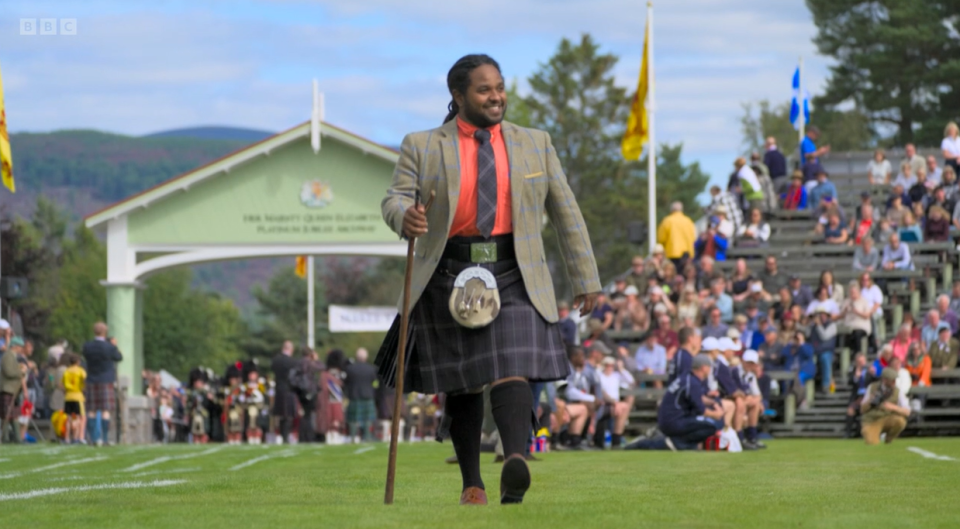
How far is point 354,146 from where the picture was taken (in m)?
37.6

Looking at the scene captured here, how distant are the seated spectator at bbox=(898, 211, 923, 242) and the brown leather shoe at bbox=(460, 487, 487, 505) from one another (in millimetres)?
24819

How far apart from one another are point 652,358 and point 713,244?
6593 mm

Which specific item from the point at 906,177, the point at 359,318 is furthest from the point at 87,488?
the point at 359,318

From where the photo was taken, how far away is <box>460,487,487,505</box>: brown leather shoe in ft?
26.6

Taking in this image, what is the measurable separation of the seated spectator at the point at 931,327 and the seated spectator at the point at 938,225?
19.0ft

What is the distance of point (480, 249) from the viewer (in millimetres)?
7996

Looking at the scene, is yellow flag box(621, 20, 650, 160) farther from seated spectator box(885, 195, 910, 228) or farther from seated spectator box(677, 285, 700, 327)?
seated spectator box(677, 285, 700, 327)

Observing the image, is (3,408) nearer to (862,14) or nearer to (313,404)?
(313,404)

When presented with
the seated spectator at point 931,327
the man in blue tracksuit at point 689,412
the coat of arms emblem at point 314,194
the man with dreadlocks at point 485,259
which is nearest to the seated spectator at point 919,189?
the seated spectator at point 931,327

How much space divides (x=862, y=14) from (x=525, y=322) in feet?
246

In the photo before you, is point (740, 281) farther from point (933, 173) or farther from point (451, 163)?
point (451, 163)

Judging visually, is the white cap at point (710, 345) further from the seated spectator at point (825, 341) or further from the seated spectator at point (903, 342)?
the seated spectator at point (825, 341)

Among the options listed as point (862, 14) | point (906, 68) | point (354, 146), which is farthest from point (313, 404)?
point (862, 14)

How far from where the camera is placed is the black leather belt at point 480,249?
7988 millimetres
